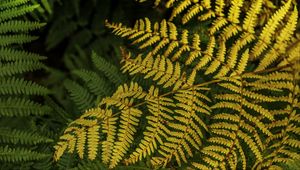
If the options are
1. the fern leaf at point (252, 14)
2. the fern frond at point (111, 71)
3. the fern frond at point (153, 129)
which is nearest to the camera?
the fern frond at point (153, 129)

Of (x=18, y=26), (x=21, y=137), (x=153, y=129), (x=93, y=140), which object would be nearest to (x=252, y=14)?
(x=153, y=129)

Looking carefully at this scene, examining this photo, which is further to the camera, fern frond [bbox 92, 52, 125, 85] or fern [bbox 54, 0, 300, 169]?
fern frond [bbox 92, 52, 125, 85]

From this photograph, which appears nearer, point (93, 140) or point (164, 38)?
point (93, 140)

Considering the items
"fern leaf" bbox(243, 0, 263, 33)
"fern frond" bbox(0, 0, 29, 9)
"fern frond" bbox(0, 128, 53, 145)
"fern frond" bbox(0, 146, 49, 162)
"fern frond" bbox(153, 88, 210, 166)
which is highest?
"fern leaf" bbox(243, 0, 263, 33)

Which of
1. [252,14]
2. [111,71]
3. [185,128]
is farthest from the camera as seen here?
[111,71]

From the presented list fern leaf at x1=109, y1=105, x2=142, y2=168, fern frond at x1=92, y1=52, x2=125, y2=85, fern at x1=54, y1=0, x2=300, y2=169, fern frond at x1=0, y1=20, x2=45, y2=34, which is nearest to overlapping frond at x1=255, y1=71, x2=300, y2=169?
fern at x1=54, y1=0, x2=300, y2=169

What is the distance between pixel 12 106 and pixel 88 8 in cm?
153

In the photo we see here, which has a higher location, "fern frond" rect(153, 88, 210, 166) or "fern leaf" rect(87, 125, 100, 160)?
"fern frond" rect(153, 88, 210, 166)

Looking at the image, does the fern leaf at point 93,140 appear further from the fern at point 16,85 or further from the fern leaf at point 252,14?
the fern leaf at point 252,14

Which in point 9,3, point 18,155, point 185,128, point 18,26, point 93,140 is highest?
point 9,3

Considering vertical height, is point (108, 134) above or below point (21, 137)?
above

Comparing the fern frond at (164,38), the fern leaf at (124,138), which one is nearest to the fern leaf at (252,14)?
the fern frond at (164,38)

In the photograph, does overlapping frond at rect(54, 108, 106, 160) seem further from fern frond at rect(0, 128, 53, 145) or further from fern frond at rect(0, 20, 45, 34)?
fern frond at rect(0, 20, 45, 34)

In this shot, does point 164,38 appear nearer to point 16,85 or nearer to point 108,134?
point 108,134
